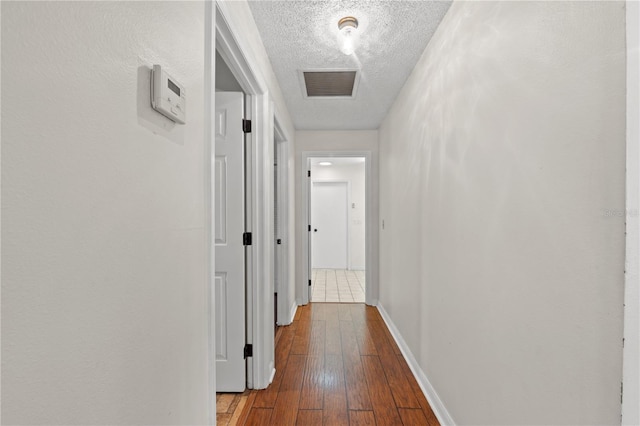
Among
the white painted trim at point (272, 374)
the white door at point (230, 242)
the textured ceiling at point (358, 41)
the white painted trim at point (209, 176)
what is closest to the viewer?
the white painted trim at point (209, 176)

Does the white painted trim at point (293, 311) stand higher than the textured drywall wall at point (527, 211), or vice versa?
the textured drywall wall at point (527, 211)

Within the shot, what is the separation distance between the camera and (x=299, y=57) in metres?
2.23

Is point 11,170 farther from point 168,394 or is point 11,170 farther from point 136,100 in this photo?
point 168,394

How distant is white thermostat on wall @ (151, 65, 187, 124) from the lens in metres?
0.76

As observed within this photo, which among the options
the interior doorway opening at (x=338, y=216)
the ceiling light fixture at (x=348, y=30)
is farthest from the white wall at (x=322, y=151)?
the interior doorway opening at (x=338, y=216)

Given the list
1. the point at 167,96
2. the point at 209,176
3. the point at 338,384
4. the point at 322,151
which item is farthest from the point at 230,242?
the point at 322,151

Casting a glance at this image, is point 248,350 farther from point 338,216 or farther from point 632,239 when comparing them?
point 338,216

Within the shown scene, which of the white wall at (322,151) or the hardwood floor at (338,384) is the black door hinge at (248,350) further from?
the white wall at (322,151)

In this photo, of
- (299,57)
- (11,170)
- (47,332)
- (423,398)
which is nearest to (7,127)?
(11,170)

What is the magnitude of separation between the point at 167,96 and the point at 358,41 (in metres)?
1.62

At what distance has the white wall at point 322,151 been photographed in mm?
4000

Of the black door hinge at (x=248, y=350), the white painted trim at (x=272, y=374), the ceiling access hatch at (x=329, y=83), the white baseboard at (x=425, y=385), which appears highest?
the ceiling access hatch at (x=329, y=83)

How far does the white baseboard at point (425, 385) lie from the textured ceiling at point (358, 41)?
2246 millimetres

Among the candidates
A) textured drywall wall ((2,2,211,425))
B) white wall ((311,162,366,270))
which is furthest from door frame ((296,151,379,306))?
textured drywall wall ((2,2,211,425))
